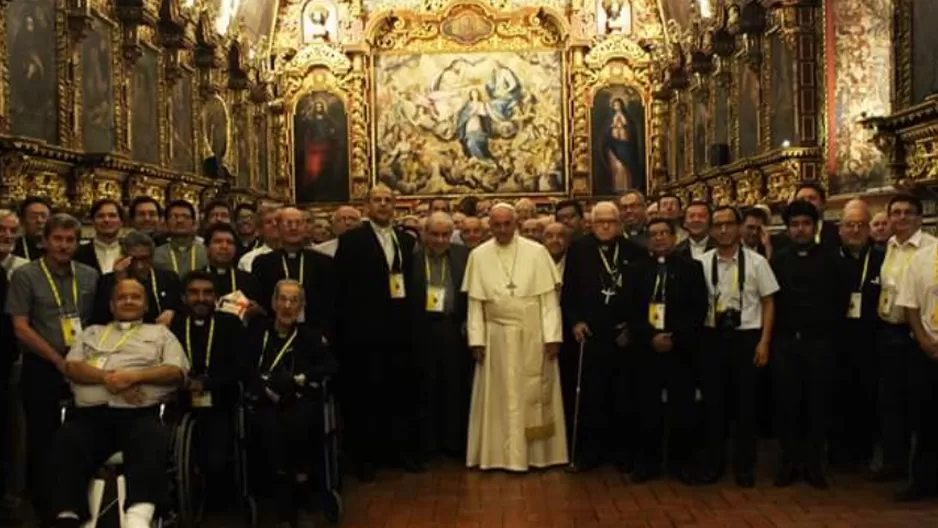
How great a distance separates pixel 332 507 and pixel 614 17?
1851cm

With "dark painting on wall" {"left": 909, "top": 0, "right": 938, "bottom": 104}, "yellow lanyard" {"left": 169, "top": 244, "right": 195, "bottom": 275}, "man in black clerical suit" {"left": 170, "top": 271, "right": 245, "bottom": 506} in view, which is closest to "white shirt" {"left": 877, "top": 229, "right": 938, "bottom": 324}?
"dark painting on wall" {"left": 909, "top": 0, "right": 938, "bottom": 104}

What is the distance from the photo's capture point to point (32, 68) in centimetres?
1077

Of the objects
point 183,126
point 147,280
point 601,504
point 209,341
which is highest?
point 183,126

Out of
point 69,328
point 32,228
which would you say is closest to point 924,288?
point 69,328

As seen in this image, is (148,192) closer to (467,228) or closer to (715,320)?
(467,228)

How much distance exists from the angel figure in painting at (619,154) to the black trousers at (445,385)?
14605 mm

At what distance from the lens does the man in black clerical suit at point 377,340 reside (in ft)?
26.8

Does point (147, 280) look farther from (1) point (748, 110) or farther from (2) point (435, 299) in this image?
(1) point (748, 110)

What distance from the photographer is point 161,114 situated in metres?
15.5

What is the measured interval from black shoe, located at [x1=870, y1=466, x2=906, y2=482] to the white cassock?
2.27 m

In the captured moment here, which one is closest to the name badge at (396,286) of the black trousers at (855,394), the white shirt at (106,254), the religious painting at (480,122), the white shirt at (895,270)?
the white shirt at (106,254)

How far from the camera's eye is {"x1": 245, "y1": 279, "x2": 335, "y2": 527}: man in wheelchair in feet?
21.2

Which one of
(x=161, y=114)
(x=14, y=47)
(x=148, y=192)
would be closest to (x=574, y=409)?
(x=14, y=47)

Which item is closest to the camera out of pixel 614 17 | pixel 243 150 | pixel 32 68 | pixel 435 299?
pixel 435 299
